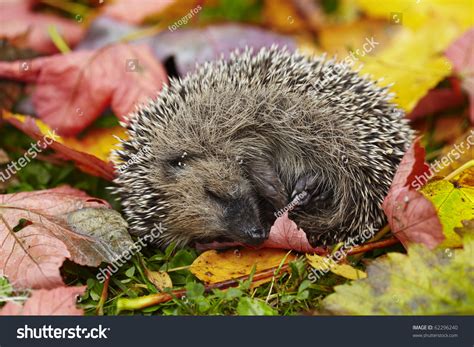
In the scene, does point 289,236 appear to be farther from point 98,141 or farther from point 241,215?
point 98,141

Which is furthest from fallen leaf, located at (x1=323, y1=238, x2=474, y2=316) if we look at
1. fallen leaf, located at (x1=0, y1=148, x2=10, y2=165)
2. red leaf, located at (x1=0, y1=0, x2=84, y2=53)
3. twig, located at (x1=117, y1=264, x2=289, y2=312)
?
red leaf, located at (x1=0, y1=0, x2=84, y2=53)

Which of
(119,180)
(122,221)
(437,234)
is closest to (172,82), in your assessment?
(119,180)

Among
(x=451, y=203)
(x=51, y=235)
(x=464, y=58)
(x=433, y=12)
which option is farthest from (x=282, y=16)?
(x=51, y=235)

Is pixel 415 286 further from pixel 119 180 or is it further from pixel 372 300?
pixel 119 180

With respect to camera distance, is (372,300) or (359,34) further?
(359,34)

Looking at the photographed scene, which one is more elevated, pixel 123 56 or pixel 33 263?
pixel 123 56
